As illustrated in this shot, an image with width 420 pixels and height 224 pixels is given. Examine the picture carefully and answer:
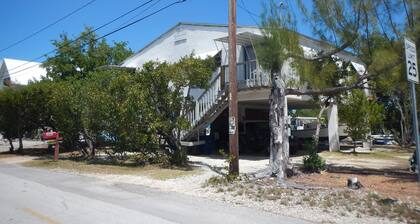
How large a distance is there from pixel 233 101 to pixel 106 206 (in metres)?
5.16

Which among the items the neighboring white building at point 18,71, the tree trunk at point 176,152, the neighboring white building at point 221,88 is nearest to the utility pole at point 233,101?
the neighboring white building at point 221,88

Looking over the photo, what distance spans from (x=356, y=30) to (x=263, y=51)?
2.58m

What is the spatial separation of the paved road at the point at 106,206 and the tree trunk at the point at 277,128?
3252 millimetres

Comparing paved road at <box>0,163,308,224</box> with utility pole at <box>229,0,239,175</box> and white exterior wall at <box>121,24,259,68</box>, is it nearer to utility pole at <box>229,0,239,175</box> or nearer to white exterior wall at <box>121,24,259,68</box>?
utility pole at <box>229,0,239,175</box>

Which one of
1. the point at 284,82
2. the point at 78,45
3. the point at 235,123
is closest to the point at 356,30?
the point at 284,82

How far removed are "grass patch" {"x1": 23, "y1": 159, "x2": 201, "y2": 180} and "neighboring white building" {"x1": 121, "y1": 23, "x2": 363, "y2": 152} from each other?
398 cm

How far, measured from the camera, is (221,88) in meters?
20.4

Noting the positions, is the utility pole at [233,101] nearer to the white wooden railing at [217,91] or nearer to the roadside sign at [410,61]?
the roadside sign at [410,61]

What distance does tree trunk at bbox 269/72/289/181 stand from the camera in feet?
42.1

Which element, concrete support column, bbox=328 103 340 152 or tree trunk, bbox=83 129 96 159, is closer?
tree trunk, bbox=83 129 96 159

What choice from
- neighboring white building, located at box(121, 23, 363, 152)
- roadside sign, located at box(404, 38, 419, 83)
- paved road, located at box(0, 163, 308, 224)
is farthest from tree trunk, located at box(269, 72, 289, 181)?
roadside sign, located at box(404, 38, 419, 83)

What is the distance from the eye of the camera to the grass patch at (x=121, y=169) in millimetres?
15153

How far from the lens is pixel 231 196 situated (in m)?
10.7

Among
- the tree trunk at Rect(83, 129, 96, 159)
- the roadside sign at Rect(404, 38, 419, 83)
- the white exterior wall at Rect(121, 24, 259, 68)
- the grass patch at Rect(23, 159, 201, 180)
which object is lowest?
the grass patch at Rect(23, 159, 201, 180)
